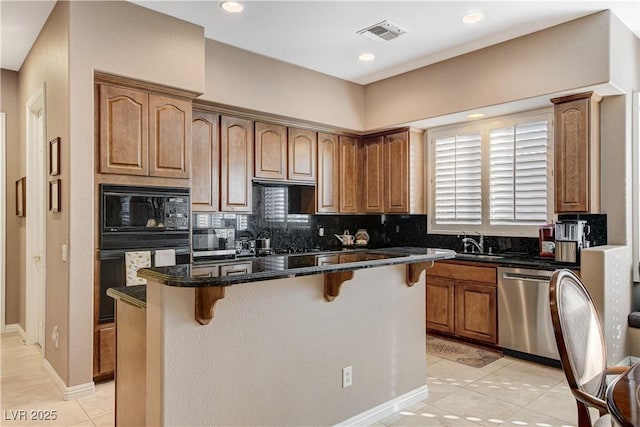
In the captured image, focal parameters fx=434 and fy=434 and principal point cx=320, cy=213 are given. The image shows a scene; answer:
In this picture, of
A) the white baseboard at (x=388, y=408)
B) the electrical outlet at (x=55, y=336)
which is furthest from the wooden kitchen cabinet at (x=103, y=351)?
the white baseboard at (x=388, y=408)

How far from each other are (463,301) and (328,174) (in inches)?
84.0

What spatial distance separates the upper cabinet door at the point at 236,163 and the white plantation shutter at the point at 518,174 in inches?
104

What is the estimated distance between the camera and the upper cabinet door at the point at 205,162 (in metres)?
4.07

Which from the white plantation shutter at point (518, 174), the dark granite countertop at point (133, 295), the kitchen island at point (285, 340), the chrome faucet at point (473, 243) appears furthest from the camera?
the chrome faucet at point (473, 243)

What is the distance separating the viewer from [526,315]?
3971 mm

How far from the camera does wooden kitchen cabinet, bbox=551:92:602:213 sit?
12.4 feet

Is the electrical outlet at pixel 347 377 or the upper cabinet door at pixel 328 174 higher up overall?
the upper cabinet door at pixel 328 174

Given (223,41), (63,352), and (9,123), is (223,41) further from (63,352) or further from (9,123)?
(63,352)

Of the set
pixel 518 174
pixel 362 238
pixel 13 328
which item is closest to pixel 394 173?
pixel 362 238

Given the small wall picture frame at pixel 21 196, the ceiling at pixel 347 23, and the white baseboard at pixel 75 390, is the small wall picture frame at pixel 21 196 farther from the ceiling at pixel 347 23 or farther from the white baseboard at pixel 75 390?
the white baseboard at pixel 75 390

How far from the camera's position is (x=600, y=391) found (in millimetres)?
Result: 1792

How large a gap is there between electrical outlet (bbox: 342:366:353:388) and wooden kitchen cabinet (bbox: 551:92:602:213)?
2.57 m

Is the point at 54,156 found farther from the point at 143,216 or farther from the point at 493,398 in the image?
the point at 493,398

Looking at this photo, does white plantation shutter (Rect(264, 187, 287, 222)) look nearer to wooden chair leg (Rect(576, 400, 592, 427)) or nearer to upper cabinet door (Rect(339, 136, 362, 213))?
upper cabinet door (Rect(339, 136, 362, 213))
